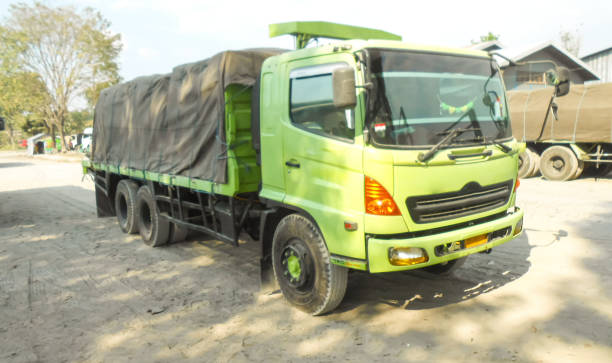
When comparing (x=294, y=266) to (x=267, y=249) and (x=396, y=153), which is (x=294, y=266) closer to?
(x=267, y=249)

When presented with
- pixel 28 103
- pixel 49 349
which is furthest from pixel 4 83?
pixel 49 349

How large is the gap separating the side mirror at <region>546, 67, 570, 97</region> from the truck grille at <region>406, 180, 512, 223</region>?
4.10 ft

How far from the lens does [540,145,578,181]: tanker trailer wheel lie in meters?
13.0

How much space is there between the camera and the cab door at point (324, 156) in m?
3.82

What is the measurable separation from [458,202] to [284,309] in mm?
1996

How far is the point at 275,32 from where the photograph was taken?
519 cm

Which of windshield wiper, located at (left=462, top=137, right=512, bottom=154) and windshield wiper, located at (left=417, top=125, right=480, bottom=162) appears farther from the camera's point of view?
windshield wiper, located at (left=462, top=137, right=512, bottom=154)

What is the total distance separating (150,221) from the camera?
758cm

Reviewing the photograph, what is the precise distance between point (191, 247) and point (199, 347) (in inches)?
139

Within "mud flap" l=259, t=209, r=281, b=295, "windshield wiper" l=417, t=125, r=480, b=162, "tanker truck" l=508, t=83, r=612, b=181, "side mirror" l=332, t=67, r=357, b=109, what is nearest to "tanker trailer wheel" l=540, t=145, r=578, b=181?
"tanker truck" l=508, t=83, r=612, b=181

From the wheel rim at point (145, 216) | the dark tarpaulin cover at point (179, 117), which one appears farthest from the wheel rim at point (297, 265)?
the wheel rim at point (145, 216)

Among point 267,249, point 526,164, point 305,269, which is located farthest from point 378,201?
point 526,164

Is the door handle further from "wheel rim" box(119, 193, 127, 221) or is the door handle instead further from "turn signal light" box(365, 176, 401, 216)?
"wheel rim" box(119, 193, 127, 221)

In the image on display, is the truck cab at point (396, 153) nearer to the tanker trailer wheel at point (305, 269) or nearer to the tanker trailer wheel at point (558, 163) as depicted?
the tanker trailer wheel at point (305, 269)
